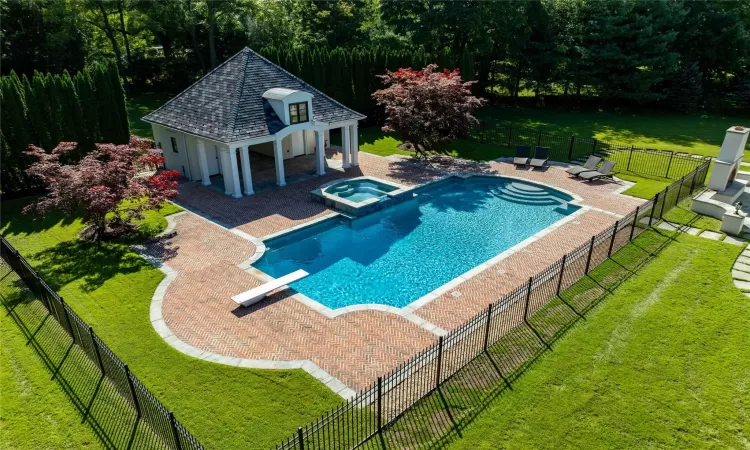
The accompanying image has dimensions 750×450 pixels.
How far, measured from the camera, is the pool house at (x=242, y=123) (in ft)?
80.3

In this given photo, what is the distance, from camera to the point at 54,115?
2400cm

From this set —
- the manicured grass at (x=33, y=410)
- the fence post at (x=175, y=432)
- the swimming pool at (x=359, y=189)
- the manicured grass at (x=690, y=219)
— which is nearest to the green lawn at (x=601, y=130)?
the manicured grass at (x=690, y=219)

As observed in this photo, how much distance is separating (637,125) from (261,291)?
3858cm

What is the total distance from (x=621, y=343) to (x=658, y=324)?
5.60ft

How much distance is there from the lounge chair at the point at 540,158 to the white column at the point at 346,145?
11.6 meters

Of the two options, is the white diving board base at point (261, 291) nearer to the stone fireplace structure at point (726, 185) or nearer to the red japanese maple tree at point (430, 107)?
the red japanese maple tree at point (430, 107)

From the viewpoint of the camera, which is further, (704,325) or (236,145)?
(236,145)

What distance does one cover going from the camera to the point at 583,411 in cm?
1085

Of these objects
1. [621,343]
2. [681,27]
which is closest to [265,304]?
[621,343]

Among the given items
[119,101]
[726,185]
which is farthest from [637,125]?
[119,101]

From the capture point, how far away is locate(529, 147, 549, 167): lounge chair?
1176 inches

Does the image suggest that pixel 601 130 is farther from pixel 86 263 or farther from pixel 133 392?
pixel 133 392

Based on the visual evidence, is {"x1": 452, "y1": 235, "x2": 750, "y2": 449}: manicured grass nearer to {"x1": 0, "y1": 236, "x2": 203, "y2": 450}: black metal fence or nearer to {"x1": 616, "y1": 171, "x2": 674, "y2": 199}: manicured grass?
{"x1": 0, "y1": 236, "x2": 203, "y2": 450}: black metal fence

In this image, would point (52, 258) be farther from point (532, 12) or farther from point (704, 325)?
point (532, 12)
